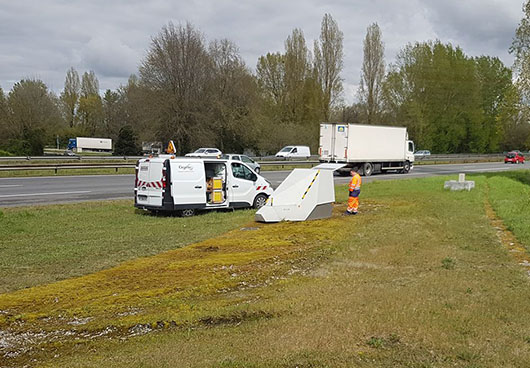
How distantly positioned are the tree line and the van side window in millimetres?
23352

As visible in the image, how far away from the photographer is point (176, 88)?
48688 millimetres

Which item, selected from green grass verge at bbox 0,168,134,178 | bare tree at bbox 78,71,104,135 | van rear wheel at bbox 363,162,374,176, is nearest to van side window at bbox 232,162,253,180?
green grass verge at bbox 0,168,134,178

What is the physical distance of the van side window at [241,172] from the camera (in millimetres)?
16031

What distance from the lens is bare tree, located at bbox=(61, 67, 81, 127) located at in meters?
87.5

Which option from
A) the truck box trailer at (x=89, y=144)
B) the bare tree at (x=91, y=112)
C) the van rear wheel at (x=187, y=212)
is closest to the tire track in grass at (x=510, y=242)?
the van rear wheel at (x=187, y=212)

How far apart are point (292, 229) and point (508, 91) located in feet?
86.3

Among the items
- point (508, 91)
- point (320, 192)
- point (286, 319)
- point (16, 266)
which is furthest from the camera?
point (508, 91)

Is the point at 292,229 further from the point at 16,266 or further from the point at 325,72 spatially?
the point at 325,72

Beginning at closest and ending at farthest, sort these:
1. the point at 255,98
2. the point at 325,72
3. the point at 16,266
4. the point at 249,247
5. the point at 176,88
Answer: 1. the point at 16,266
2. the point at 249,247
3. the point at 176,88
4. the point at 255,98
5. the point at 325,72

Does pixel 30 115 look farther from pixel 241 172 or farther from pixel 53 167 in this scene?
pixel 241 172

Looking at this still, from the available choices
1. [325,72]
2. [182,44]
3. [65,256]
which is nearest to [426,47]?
[325,72]

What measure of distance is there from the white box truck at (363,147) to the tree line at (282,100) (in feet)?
26.2

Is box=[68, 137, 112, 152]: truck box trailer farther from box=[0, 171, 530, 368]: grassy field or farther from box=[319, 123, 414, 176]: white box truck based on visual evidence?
box=[0, 171, 530, 368]: grassy field

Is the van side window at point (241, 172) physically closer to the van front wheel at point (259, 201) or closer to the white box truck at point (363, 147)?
the van front wheel at point (259, 201)
